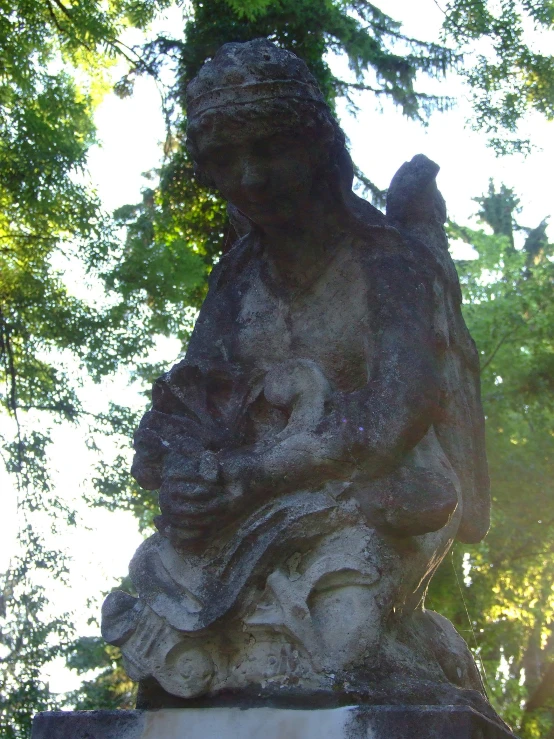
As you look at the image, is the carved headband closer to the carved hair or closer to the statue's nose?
the carved hair

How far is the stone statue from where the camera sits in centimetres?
269

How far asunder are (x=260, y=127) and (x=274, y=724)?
5.94 feet

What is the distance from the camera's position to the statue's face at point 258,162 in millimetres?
3057

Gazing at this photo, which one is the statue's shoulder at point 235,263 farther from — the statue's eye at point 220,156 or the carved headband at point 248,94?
the carved headband at point 248,94

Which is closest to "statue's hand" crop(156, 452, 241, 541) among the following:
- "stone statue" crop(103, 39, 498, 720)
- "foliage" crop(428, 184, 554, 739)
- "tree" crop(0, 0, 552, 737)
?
"stone statue" crop(103, 39, 498, 720)

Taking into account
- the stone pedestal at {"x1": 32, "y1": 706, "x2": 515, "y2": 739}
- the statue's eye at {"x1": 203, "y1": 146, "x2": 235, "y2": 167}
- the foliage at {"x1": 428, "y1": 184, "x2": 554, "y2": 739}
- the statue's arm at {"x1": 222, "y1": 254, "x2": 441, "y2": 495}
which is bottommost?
the stone pedestal at {"x1": 32, "y1": 706, "x2": 515, "y2": 739}

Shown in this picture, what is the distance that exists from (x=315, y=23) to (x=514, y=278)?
221 inches

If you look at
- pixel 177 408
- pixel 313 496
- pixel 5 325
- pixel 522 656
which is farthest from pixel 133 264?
pixel 522 656

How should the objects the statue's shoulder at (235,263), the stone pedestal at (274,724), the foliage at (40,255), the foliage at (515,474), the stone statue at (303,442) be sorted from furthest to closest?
1. the foliage at (515,474)
2. the foliage at (40,255)
3. the statue's shoulder at (235,263)
4. the stone statue at (303,442)
5. the stone pedestal at (274,724)

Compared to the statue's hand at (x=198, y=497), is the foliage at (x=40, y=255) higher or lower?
higher

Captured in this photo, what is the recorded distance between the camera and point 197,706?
8.84 feet

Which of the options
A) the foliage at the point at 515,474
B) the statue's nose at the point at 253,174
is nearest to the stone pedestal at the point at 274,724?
the statue's nose at the point at 253,174

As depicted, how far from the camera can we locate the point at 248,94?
9.96 feet

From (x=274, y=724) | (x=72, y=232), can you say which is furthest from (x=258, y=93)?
(x=72, y=232)
